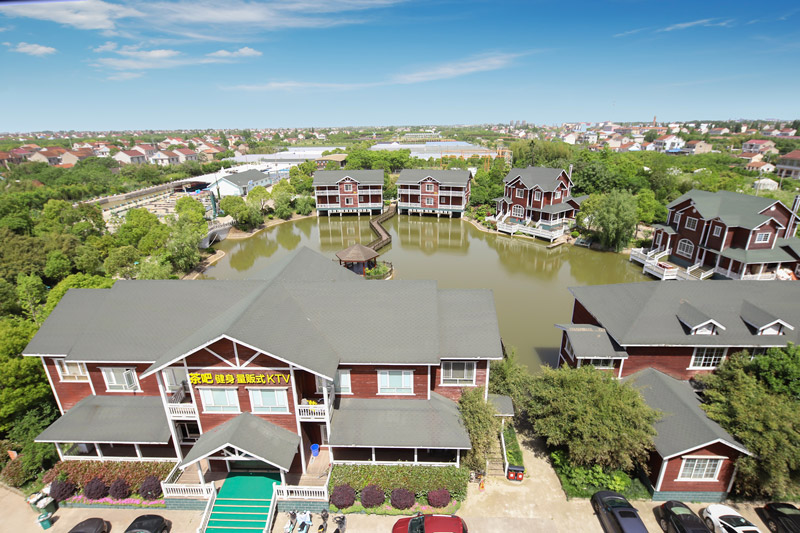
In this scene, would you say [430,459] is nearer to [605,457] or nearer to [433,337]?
[433,337]

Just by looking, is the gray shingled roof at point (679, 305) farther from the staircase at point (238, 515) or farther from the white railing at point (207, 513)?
the white railing at point (207, 513)

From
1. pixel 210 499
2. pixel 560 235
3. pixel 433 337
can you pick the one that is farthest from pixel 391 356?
pixel 560 235

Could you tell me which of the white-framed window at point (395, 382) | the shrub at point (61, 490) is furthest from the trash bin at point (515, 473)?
the shrub at point (61, 490)

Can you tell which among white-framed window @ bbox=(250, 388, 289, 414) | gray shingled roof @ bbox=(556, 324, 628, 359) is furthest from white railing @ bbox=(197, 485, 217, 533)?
gray shingled roof @ bbox=(556, 324, 628, 359)

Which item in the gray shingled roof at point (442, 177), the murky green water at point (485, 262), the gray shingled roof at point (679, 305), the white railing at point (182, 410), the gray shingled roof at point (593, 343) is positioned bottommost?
the murky green water at point (485, 262)

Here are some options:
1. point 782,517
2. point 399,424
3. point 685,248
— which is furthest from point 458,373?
point 685,248

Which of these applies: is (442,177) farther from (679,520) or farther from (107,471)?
(107,471)
